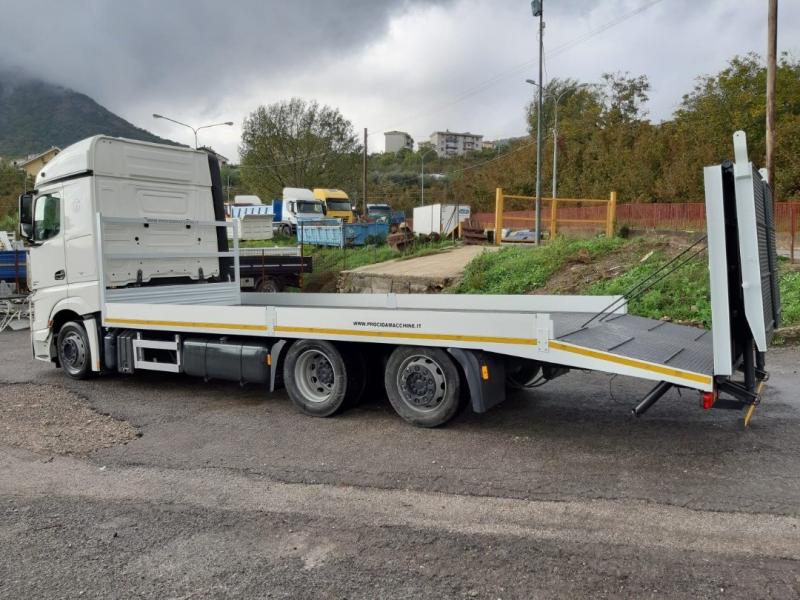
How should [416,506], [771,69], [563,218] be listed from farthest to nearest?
1. [563,218]
2. [771,69]
3. [416,506]

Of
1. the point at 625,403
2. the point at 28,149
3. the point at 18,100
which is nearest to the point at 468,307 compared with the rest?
the point at 625,403

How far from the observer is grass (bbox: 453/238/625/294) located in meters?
15.8

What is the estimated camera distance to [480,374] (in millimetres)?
5383

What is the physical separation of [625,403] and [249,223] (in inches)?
971

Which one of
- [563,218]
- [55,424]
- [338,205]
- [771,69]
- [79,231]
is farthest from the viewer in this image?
[338,205]

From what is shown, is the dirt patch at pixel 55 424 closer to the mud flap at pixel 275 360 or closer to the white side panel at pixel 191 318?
the white side panel at pixel 191 318

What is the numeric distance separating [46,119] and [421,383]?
15681cm

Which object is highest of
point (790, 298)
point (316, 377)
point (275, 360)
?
point (790, 298)

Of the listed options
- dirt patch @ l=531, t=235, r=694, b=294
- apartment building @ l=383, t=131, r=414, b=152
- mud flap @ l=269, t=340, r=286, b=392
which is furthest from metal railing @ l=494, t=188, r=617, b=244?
apartment building @ l=383, t=131, r=414, b=152

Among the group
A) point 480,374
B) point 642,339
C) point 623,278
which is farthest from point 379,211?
point 480,374

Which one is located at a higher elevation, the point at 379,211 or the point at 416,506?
the point at 379,211

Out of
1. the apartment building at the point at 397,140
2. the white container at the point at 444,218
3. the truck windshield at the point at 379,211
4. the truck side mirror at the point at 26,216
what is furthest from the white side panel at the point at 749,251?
the apartment building at the point at 397,140

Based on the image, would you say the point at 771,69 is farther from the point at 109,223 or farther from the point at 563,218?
the point at 109,223

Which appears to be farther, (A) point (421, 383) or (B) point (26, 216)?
(B) point (26, 216)
